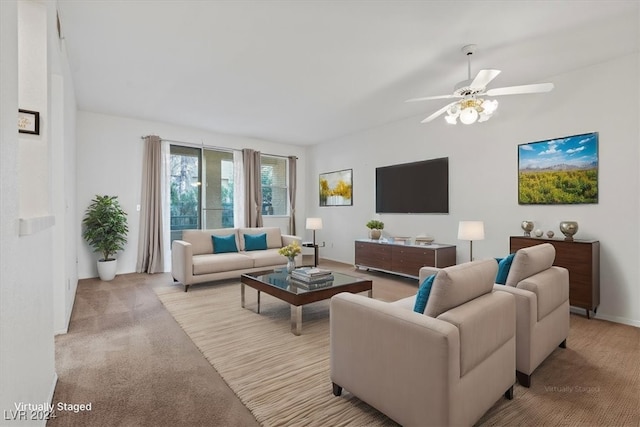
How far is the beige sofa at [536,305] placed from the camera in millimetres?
2082

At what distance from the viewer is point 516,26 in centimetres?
275

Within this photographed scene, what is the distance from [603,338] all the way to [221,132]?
6727mm

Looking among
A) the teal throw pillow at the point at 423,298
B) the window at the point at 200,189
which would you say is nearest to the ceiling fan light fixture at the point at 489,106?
the teal throw pillow at the point at 423,298

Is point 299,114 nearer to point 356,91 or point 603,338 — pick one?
point 356,91

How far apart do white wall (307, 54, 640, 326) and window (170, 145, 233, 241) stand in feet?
9.94

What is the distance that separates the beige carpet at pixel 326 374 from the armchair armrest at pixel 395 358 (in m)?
0.24

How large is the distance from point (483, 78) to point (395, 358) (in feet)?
8.28

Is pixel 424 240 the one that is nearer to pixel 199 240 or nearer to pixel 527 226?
pixel 527 226

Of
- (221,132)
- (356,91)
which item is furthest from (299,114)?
(221,132)

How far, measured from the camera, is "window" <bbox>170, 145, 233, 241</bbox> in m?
6.24

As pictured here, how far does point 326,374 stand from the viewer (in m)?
2.28

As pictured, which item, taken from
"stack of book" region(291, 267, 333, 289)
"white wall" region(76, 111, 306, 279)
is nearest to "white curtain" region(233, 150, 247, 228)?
"white wall" region(76, 111, 306, 279)

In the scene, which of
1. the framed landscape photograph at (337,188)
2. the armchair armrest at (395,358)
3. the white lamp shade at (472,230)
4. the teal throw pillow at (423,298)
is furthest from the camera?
the framed landscape photograph at (337,188)

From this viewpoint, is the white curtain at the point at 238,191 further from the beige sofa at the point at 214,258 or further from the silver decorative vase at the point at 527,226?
the silver decorative vase at the point at 527,226
